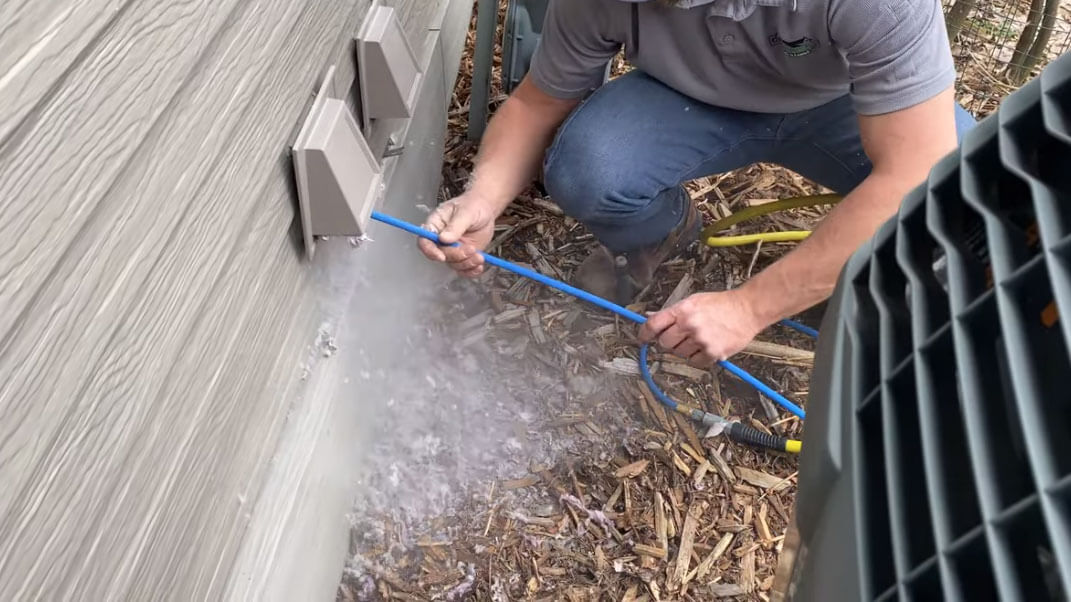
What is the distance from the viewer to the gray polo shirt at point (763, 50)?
127 cm

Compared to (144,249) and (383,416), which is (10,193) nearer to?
(144,249)

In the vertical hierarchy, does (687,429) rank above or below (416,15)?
below

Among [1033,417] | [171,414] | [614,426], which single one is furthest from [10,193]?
[614,426]

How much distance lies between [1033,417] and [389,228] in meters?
1.26

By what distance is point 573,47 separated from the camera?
157 cm

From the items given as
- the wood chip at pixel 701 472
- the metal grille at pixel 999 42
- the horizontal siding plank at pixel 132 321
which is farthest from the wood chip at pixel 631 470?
the metal grille at pixel 999 42

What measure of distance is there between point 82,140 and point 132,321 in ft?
0.59

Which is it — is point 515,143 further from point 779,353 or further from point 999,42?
point 999,42

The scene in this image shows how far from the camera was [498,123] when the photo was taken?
1.62 metres

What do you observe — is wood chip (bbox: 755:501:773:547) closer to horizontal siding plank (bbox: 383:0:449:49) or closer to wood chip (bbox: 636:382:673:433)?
wood chip (bbox: 636:382:673:433)

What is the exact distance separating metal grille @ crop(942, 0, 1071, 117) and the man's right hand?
192 cm

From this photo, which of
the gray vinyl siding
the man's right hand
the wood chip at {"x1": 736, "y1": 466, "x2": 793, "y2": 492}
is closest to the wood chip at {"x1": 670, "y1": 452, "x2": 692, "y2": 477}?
the wood chip at {"x1": 736, "y1": 466, "x2": 793, "y2": 492}

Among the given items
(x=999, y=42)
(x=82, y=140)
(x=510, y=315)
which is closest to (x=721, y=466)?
(x=510, y=315)

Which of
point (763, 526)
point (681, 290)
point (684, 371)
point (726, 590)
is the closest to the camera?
point (726, 590)
